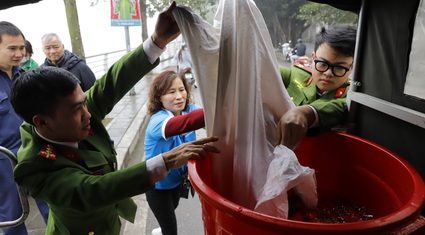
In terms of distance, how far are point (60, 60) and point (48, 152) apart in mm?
2588

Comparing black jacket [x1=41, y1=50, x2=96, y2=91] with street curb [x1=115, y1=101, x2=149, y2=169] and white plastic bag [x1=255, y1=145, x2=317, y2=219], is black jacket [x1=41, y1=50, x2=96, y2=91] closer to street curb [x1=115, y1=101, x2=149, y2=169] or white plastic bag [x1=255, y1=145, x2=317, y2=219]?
street curb [x1=115, y1=101, x2=149, y2=169]

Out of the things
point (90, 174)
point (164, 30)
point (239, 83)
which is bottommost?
point (90, 174)

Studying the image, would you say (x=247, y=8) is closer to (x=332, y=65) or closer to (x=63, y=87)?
(x=332, y=65)

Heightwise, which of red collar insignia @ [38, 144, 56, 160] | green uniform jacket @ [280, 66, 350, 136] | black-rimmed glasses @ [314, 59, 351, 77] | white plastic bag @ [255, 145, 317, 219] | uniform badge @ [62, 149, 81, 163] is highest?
black-rimmed glasses @ [314, 59, 351, 77]

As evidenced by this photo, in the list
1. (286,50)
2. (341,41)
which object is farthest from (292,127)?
(286,50)

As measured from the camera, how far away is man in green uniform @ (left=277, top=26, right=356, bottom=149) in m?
1.14

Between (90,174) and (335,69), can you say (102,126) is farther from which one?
(335,69)

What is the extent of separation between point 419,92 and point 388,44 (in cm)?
27

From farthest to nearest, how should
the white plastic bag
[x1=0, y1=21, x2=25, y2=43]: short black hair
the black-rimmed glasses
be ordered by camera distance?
1. [x1=0, y1=21, x2=25, y2=43]: short black hair
2. the black-rimmed glasses
3. the white plastic bag

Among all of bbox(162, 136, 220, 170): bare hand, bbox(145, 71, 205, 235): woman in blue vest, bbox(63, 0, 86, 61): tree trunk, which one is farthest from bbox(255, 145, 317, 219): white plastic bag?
bbox(63, 0, 86, 61): tree trunk

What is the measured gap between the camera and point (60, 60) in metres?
3.30

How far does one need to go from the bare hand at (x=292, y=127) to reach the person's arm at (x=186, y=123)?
0.42m

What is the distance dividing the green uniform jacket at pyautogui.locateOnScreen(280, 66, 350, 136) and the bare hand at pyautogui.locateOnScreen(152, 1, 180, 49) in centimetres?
60

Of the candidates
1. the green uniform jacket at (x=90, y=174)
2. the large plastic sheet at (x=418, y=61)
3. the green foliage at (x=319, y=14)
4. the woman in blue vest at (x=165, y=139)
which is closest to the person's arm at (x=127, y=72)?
the green uniform jacket at (x=90, y=174)
